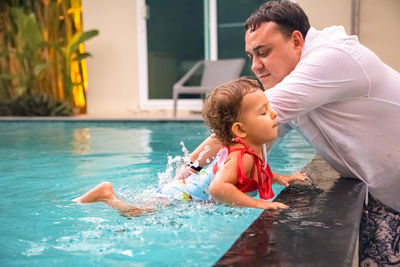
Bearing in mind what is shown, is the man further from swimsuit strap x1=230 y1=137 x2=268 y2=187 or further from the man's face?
swimsuit strap x1=230 y1=137 x2=268 y2=187

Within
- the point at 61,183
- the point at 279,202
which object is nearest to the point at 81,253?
the point at 279,202

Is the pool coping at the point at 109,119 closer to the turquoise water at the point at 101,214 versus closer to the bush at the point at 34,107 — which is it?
the bush at the point at 34,107

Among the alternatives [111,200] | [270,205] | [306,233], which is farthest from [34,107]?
[306,233]

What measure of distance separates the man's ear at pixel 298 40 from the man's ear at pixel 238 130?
46 centimetres

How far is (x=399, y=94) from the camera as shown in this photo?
2.12m

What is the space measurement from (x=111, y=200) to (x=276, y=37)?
1.15 m

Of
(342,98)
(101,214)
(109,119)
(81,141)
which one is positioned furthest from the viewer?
(109,119)

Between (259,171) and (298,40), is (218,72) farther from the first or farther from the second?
(259,171)

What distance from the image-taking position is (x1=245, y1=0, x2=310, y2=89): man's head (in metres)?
2.18

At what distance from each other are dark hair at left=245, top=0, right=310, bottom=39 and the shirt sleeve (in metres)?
0.23

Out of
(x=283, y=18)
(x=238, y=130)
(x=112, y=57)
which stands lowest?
(x=112, y=57)

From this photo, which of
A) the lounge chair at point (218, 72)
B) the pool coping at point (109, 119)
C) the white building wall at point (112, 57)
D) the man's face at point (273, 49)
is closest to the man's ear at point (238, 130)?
the man's face at point (273, 49)

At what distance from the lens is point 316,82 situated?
196 cm

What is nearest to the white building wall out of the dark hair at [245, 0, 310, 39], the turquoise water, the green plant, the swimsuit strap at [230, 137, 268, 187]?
the green plant
